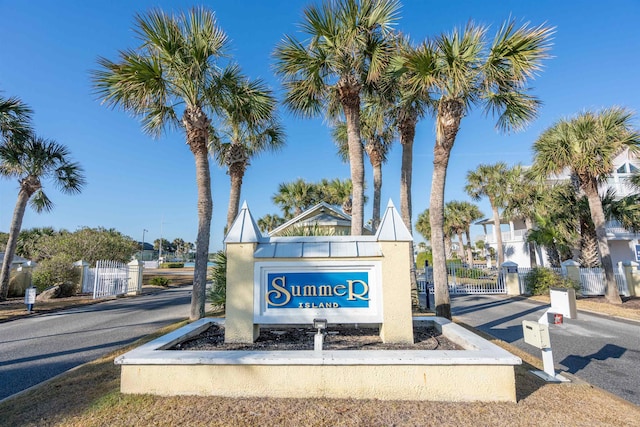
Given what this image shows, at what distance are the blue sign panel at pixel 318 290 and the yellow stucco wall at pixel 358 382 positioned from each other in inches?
50.7

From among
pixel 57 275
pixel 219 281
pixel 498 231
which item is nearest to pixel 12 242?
pixel 57 275

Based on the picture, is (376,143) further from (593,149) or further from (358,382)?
(358,382)

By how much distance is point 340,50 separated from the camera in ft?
28.5

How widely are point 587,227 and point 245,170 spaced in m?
17.1

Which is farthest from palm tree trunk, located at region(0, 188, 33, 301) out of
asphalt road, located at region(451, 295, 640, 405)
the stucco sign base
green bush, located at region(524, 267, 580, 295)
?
green bush, located at region(524, 267, 580, 295)

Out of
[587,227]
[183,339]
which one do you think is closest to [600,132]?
[587,227]

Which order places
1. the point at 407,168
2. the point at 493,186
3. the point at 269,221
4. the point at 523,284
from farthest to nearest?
1. the point at 269,221
2. the point at 493,186
3. the point at 523,284
4. the point at 407,168

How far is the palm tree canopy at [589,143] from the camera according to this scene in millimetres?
12039

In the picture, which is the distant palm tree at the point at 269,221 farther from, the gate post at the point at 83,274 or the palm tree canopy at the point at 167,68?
the palm tree canopy at the point at 167,68

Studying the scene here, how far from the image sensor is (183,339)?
4.90 metres

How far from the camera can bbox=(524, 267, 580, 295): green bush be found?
1510cm

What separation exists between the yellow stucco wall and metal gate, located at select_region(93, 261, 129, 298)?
15.1 metres

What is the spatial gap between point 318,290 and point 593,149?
45.4 feet

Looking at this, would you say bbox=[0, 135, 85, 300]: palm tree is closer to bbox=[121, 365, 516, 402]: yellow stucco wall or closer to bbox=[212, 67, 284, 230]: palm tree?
bbox=[212, 67, 284, 230]: palm tree
